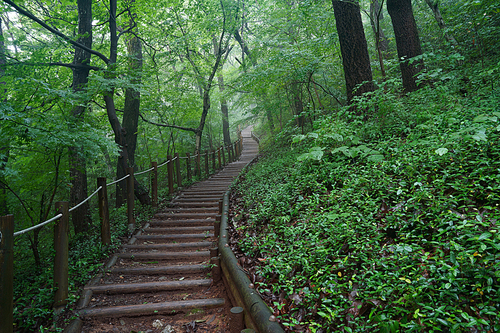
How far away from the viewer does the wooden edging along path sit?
285 cm

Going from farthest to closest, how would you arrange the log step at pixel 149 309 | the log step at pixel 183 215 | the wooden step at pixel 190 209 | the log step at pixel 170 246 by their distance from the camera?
1. the wooden step at pixel 190 209
2. the log step at pixel 183 215
3. the log step at pixel 170 246
4. the log step at pixel 149 309

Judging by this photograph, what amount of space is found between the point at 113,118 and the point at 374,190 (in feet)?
24.3

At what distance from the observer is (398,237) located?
248 centimetres

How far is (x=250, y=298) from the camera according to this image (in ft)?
8.21

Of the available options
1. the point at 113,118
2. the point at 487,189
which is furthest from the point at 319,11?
the point at 487,189

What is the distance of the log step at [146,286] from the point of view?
3863 mm

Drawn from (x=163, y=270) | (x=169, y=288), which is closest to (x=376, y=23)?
(x=163, y=270)

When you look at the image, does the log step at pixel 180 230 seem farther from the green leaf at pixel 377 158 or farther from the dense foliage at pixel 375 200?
the green leaf at pixel 377 158

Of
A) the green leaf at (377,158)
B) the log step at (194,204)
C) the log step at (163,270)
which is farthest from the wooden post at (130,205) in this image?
the green leaf at (377,158)

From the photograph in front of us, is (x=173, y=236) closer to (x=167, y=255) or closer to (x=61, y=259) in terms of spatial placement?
(x=167, y=255)

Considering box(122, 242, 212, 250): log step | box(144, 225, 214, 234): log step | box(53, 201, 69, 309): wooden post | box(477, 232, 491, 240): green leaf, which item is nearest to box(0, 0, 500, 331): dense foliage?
box(477, 232, 491, 240): green leaf

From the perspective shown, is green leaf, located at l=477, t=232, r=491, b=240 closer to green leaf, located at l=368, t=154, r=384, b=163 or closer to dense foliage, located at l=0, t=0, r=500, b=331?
dense foliage, located at l=0, t=0, r=500, b=331

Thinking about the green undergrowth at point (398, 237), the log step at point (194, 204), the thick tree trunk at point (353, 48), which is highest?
the thick tree trunk at point (353, 48)

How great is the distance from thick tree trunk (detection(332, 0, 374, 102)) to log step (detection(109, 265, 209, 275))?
15.2ft
